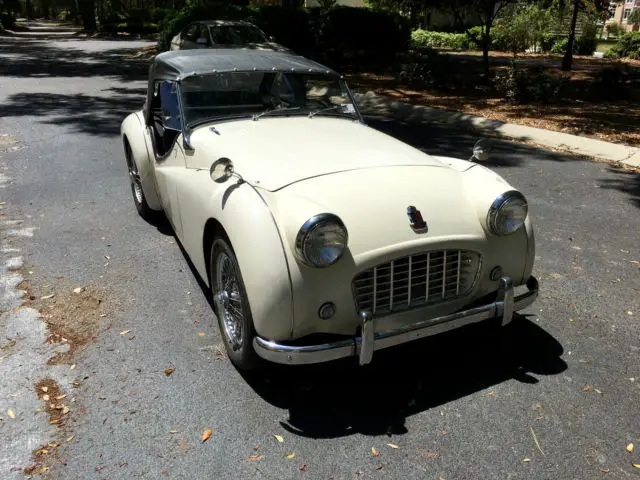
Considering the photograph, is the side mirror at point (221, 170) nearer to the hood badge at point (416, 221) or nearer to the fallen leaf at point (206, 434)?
the hood badge at point (416, 221)

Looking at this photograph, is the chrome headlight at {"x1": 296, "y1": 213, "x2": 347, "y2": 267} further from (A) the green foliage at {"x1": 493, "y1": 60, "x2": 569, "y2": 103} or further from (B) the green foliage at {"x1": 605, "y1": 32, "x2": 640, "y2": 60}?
(B) the green foliage at {"x1": 605, "y1": 32, "x2": 640, "y2": 60}

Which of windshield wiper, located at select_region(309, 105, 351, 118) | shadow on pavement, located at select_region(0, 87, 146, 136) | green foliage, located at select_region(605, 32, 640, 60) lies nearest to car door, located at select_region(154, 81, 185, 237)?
windshield wiper, located at select_region(309, 105, 351, 118)

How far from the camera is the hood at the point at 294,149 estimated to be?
326cm

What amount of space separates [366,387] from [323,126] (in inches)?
78.7

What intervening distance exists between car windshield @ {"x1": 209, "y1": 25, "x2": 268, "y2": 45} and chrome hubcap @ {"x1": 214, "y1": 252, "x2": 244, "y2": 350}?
41.4 ft

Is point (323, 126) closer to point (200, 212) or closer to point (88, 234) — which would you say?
point (200, 212)

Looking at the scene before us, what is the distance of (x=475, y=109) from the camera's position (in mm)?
11555

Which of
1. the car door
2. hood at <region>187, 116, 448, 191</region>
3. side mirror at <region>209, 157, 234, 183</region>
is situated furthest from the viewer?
the car door

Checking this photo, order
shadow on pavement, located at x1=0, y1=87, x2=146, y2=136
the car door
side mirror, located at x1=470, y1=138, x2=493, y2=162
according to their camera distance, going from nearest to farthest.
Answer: side mirror, located at x1=470, y1=138, x2=493, y2=162, the car door, shadow on pavement, located at x1=0, y1=87, x2=146, y2=136

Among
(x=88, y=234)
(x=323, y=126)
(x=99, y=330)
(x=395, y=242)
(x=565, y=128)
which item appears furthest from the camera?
(x=565, y=128)

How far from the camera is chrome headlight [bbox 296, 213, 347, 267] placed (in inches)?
103

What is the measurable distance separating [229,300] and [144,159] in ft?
7.34

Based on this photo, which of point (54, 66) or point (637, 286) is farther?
point (54, 66)

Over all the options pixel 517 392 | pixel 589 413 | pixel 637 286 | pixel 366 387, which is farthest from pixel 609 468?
pixel 637 286
